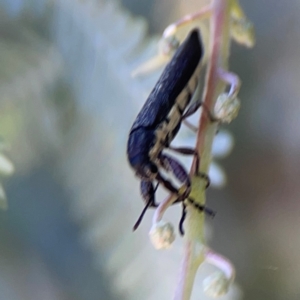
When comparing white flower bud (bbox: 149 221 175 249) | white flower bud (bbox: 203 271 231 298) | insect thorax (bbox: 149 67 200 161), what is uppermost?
insect thorax (bbox: 149 67 200 161)

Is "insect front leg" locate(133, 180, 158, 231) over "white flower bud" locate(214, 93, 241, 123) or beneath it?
beneath

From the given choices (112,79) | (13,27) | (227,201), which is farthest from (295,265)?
(13,27)

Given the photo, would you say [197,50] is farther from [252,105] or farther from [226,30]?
[252,105]

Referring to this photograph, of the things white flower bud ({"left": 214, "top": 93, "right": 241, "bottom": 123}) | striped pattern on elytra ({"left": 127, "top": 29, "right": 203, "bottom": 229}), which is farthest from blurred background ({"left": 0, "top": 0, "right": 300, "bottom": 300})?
white flower bud ({"left": 214, "top": 93, "right": 241, "bottom": 123})

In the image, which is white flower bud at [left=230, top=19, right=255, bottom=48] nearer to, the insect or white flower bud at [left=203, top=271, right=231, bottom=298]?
the insect

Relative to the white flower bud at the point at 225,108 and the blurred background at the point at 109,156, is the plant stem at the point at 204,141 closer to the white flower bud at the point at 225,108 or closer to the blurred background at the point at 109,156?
the white flower bud at the point at 225,108

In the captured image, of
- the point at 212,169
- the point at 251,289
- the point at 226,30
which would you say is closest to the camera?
the point at 226,30
